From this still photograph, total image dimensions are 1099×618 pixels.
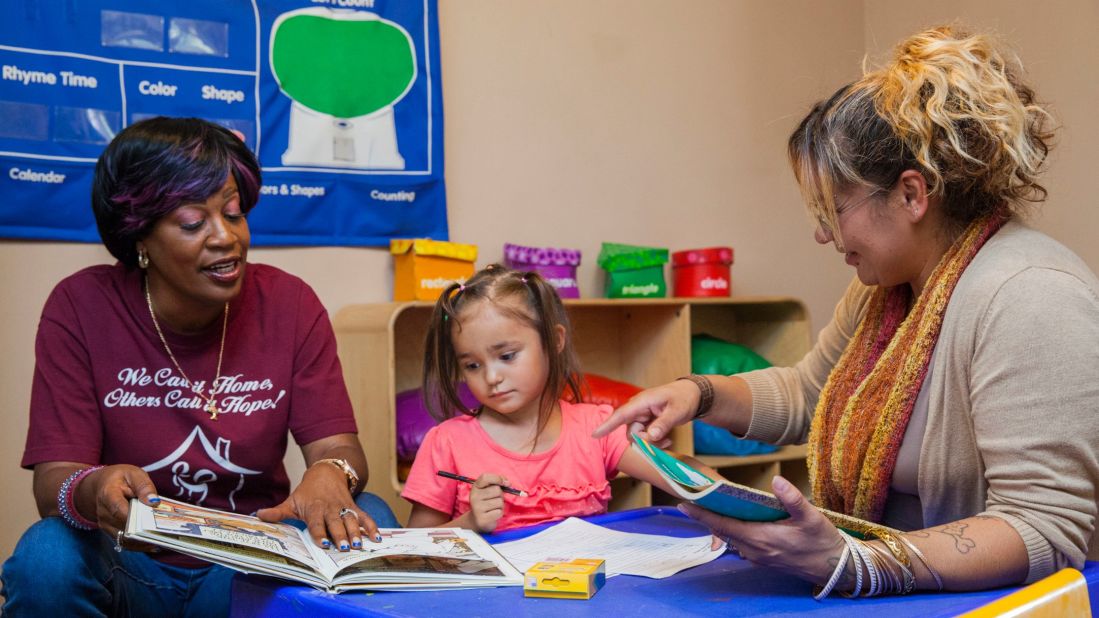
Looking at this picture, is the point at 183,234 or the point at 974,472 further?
the point at 183,234

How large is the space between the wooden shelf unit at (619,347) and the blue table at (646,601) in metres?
1.35

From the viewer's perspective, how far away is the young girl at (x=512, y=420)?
1.90 metres

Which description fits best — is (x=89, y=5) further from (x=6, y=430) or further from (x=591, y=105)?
(x=591, y=105)

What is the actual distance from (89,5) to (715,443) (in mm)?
2147

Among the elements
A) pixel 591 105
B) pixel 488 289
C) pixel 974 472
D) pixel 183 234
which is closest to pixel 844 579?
pixel 974 472

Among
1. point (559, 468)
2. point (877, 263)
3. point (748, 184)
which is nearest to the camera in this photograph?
point (877, 263)

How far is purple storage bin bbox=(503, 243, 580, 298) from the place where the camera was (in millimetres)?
3025

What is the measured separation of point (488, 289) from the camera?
2.00m

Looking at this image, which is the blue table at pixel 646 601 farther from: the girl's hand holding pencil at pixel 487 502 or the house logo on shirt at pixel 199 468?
the house logo on shirt at pixel 199 468

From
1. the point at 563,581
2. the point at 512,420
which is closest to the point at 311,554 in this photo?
the point at 563,581

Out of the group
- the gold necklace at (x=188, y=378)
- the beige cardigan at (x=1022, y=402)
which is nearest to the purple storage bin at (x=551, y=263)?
the gold necklace at (x=188, y=378)

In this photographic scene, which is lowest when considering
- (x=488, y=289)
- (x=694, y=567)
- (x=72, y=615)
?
(x=72, y=615)

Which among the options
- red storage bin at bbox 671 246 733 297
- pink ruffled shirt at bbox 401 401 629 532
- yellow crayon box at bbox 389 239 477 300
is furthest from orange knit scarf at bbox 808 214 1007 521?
red storage bin at bbox 671 246 733 297

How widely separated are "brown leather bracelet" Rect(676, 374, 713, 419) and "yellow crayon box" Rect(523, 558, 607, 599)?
22.3 inches
